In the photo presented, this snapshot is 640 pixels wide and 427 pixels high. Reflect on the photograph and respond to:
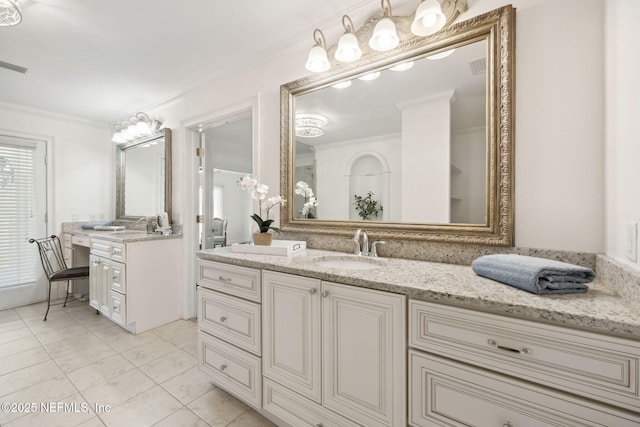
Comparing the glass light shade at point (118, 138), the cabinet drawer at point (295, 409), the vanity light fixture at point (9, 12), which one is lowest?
the cabinet drawer at point (295, 409)

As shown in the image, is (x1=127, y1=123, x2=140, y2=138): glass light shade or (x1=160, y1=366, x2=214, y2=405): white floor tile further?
(x1=127, y1=123, x2=140, y2=138): glass light shade

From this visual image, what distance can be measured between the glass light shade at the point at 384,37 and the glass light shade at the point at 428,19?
10 cm

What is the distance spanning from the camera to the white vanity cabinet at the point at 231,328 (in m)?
1.42

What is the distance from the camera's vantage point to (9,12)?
1490 mm

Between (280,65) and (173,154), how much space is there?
1627mm

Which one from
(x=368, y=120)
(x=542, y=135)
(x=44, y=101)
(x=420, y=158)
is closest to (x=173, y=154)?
(x=44, y=101)

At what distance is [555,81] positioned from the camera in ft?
3.76

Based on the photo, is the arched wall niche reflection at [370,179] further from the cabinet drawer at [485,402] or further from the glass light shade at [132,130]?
the glass light shade at [132,130]

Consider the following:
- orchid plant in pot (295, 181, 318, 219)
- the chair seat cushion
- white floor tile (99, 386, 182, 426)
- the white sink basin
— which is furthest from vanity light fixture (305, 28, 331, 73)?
the chair seat cushion

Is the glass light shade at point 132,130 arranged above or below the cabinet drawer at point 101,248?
above

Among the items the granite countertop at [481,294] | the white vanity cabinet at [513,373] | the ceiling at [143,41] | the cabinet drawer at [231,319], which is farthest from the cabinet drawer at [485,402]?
the ceiling at [143,41]

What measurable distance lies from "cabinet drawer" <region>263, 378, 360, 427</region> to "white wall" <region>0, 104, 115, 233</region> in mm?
3733

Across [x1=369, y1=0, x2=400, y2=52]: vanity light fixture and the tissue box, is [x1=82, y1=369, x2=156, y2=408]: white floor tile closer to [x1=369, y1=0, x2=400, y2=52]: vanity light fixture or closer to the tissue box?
the tissue box

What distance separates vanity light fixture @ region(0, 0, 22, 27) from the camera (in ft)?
4.75
